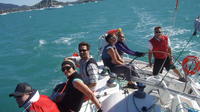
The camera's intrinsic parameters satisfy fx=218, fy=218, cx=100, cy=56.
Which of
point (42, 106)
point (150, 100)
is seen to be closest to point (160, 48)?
point (150, 100)

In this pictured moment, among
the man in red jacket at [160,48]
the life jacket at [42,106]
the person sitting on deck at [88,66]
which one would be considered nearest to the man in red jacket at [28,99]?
the life jacket at [42,106]

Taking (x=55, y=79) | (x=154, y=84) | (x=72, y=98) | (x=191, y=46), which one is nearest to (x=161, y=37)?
(x=154, y=84)

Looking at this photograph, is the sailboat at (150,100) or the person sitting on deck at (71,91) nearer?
the person sitting on deck at (71,91)

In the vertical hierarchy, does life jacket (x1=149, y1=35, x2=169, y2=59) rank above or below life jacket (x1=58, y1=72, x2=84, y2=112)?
above

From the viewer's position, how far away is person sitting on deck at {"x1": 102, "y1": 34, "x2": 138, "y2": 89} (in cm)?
459

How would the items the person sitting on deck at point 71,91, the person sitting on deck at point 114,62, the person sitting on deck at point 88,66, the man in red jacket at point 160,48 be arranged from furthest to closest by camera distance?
1. the man in red jacket at point 160,48
2. the person sitting on deck at point 114,62
3. the person sitting on deck at point 88,66
4. the person sitting on deck at point 71,91

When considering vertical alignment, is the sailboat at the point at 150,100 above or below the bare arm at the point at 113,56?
below

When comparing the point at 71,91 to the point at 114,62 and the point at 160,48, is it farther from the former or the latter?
the point at 160,48

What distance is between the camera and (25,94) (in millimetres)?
2479

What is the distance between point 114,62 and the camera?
189 inches

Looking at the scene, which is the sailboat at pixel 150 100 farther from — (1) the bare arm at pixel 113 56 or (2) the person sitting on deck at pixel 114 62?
(1) the bare arm at pixel 113 56

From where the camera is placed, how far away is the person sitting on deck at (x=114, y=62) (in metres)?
4.59

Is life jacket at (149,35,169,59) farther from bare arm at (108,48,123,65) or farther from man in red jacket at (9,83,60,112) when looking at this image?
man in red jacket at (9,83,60,112)

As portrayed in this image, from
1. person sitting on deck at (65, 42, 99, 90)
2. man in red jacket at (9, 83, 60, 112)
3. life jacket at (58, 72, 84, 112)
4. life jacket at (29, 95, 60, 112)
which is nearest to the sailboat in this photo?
person sitting on deck at (65, 42, 99, 90)
